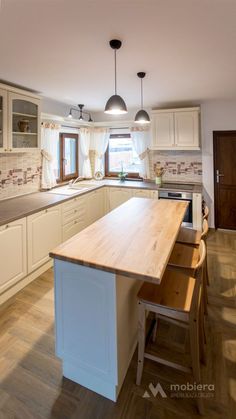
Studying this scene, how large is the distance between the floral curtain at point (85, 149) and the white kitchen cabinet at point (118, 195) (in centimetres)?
84

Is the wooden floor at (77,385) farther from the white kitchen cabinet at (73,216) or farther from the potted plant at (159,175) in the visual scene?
the potted plant at (159,175)

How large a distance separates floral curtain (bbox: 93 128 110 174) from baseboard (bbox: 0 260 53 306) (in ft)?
8.62

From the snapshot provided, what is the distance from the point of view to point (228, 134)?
4.34 m

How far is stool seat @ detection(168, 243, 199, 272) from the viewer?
1952 millimetres

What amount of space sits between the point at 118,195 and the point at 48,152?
1412mm

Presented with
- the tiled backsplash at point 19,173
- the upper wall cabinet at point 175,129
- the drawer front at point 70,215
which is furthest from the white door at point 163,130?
the tiled backsplash at point 19,173

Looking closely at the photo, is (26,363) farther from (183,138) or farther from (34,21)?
(183,138)

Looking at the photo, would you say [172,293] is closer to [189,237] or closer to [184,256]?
[184,256]

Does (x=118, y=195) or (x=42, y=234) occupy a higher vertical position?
(x=118, y=195)

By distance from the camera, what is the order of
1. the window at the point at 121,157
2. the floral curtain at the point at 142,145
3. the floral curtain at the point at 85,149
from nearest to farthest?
the floral curtain at the point at 142,145, the floral curtain at the point at 85,149, the window at the point at 121,157

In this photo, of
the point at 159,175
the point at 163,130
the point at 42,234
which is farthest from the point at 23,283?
the point at 163,130

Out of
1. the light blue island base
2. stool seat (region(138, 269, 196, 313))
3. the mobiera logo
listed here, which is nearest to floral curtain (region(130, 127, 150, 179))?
stool seat (region(138, 269, 196, 313))

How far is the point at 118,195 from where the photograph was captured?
14.7ft

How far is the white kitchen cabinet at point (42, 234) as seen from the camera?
2.77 m
